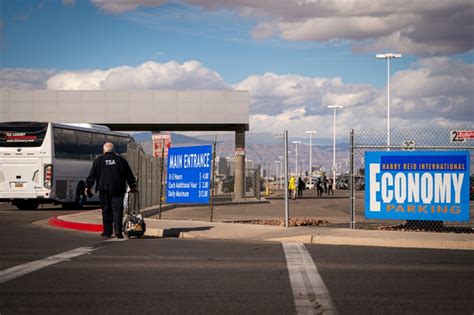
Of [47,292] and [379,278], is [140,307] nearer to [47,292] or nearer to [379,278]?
[47,292]

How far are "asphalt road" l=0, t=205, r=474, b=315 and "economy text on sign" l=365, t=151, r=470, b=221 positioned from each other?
305 cm

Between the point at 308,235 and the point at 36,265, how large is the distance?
6455 mm

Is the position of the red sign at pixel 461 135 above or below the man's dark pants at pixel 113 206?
above

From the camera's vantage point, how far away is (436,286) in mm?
8953

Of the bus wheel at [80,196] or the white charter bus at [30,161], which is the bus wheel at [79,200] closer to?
the bus wheel at [80,196]

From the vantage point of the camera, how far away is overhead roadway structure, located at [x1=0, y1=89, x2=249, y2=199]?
141 ft

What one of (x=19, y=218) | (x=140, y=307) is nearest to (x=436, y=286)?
(x=140, y=307)

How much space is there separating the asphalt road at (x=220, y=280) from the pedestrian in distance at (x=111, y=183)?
1381mm

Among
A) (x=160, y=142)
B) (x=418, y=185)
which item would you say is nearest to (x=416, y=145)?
(x=418, y=185)

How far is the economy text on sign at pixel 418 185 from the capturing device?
1650 centimetres

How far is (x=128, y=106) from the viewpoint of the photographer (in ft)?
142

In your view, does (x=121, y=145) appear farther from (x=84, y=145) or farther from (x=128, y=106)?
(x=128, y=106)

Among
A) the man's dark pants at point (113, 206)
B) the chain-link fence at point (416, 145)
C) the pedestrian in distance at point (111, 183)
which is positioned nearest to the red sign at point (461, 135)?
the chain-link fence at point (416, 145)

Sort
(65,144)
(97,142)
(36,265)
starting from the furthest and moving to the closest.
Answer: (97,142) → (65,144) → (36,265)
